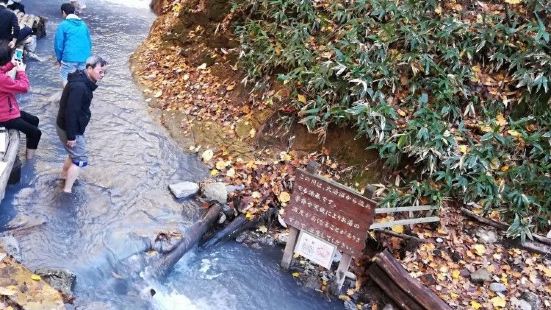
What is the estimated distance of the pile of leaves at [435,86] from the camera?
746 cm

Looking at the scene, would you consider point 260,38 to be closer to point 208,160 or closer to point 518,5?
point 208,160

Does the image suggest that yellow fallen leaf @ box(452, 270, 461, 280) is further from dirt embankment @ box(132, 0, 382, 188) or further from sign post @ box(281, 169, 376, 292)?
dirt embankment @ box(132, 0, 382, 188)

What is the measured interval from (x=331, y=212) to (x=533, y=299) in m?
3.17

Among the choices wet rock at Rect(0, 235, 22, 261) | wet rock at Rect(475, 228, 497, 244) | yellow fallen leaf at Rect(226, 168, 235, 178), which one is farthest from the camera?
yellow fallen leaf at Rect(226, 168, 235, 178)

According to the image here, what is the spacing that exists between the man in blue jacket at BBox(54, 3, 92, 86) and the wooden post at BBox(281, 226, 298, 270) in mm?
4748

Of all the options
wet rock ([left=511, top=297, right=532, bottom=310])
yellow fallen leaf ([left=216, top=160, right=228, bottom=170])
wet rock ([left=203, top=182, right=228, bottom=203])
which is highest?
yellow fallen leaf ([left=216, top=160, right=228, bottom=170])

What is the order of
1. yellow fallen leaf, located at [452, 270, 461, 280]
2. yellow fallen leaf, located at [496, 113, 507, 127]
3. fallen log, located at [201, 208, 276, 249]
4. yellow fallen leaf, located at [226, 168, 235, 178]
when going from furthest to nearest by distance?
1. yellow fallen leaf, located at [226, 168, 235, 178]
2. yellow fallen leaf, located at [496, 113, 507, 127]
3. fallen log, located at [201, 208, 276, 249]
4. yellow fallen leaf, located at [452, 270, 461, 280]

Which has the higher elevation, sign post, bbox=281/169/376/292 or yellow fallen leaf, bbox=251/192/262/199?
sign post, bbox=281/169/376/292

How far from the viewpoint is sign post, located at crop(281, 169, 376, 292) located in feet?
20.0

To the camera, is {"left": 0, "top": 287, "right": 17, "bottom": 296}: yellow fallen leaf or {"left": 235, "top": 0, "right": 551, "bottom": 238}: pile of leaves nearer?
{"left": 0, "top": 287, "right": 17, "bottom": 296}: yellow fallen leaf

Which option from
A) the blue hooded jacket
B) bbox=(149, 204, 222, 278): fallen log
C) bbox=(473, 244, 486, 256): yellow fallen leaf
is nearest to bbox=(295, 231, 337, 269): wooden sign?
bbox=(149, 204, 222, 278): fallen log

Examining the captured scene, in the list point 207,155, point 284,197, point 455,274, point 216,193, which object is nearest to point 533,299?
point 455,274

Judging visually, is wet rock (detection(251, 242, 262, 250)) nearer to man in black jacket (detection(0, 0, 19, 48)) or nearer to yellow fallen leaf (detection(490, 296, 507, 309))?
yellow fallen leaf (detection(490, 296, 507, 309))

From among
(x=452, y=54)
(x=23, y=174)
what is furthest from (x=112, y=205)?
(x=452, y=54)
